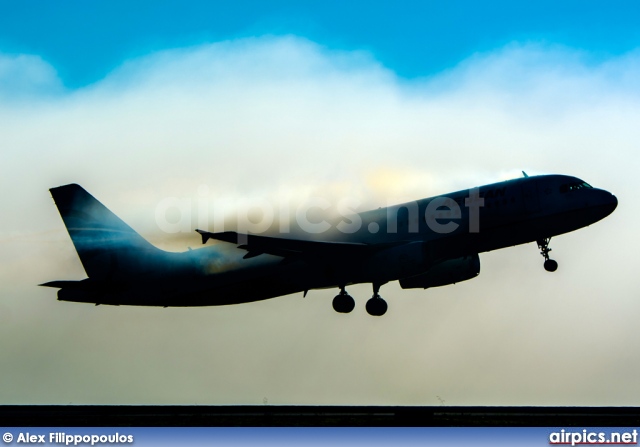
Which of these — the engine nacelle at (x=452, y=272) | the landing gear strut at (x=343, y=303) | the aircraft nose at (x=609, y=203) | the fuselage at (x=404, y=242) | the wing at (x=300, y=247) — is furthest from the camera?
the engine nacelle at (x=452, y=272)

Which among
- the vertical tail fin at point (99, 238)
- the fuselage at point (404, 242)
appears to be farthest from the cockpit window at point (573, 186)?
the vertical tail fin at point (99, 238)

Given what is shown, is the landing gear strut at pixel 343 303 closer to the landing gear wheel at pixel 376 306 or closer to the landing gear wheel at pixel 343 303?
the landing gear wheel at pixel 343 303

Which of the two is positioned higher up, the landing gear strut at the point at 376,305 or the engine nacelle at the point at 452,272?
the engine nacelle at the point at 452,272

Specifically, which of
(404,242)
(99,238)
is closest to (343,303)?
(404,242)

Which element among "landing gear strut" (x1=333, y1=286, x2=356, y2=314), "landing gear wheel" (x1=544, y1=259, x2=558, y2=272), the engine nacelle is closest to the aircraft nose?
"landing gear wheel" (x1=544, y1=259, x2=558, y2=272)

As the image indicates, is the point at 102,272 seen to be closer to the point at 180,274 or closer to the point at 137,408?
the point at 180,274

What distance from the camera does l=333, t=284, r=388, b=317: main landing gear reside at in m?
60.4

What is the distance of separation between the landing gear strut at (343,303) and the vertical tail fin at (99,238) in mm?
12255

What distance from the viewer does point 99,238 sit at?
65.8m

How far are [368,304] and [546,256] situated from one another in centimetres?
1124

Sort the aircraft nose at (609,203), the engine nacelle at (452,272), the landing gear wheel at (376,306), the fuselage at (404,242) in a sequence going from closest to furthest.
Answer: the aircraft nose at (609,203) → the fuselage at (404,242) → the landing gear wheel at (376,306) → the engine nacelle at (452,272)

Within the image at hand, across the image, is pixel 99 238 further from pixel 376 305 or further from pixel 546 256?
pixel 546 256

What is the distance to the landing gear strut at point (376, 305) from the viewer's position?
60.9 metres

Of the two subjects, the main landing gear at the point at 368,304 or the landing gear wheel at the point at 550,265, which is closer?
the landing gear wheel at the point at 550,265
